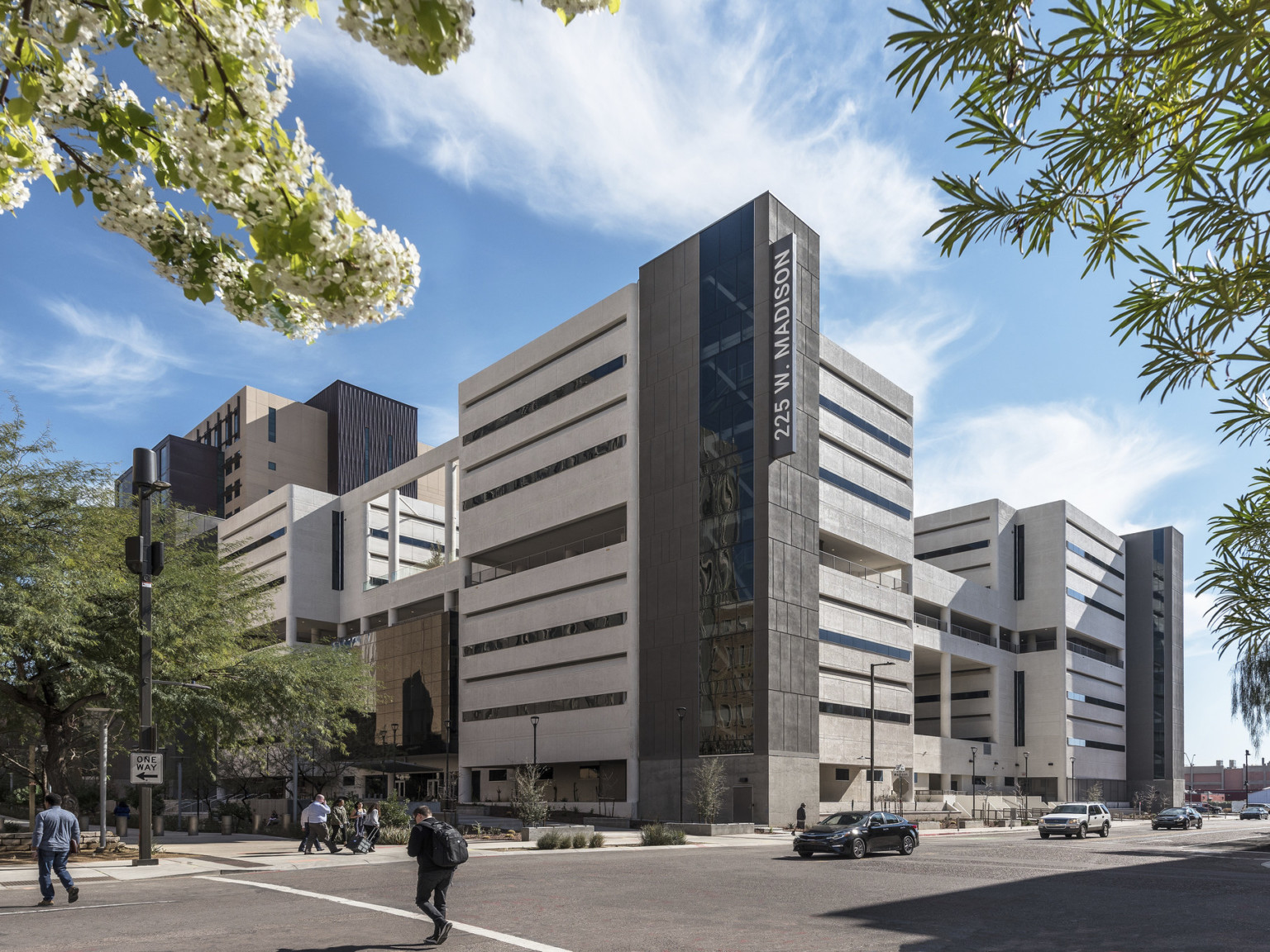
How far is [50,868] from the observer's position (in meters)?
16.4

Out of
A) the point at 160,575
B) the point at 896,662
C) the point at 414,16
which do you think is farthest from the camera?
the point at 896,662

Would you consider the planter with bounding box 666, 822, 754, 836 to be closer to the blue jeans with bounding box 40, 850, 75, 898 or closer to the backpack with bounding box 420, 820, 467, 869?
the blue jeans with bounding box 40, 850, 75, 898

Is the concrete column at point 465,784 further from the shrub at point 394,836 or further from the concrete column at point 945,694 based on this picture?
the shrub at point 394,836

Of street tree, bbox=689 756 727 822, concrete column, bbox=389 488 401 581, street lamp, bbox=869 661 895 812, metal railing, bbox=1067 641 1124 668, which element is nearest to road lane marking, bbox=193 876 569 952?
street tree, bbox=689 756 727 822

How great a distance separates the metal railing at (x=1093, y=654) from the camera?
95.7 meters

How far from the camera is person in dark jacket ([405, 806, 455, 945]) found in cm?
1248

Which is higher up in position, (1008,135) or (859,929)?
(1008,135)

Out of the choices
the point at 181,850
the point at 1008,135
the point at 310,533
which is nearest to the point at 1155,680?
the point at 310,533

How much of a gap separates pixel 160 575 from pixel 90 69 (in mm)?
27199

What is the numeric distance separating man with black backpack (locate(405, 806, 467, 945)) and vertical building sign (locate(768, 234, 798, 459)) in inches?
1729

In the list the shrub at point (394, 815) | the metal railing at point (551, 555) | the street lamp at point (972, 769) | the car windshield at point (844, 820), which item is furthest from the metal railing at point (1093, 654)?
the shrub at point (394, 815)

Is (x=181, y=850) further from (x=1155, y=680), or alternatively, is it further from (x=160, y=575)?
(x=1155, y=680)

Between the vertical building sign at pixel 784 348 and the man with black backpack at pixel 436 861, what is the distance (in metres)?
43.9

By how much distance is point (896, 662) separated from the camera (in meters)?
69.6
